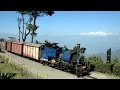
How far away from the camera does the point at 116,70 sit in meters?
25.0

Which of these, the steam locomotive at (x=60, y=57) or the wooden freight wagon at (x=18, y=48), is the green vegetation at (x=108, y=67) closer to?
the steam locomotive at (x=60, y=57)

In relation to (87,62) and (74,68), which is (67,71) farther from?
(87,62)

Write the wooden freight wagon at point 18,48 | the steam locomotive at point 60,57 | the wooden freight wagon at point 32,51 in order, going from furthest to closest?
the wooden freight wagon at point 18,48 < the wooden freight wagon at point 32,51 < the steam locomotive at point 60,57

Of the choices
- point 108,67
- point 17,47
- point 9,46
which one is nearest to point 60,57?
point 108,67

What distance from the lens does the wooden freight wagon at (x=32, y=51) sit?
32.2 metres

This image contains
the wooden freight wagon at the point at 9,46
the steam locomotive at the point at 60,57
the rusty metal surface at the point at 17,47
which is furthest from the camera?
the wooden freight wagon at the point at 9,46

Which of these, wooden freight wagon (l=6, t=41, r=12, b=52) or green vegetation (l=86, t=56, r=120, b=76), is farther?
wooden freight wagon (l=6, t=41, r=12, b=52)

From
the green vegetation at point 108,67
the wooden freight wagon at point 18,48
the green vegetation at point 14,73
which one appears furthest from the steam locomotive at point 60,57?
the green vegetation at point 14,73

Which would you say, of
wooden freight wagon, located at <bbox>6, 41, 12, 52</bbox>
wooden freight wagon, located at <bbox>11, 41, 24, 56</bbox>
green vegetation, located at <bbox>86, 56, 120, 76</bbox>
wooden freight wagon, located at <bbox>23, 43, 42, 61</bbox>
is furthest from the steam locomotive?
wooden freight wagon, located at <bbox>6, 41, 12, 52</bbox>

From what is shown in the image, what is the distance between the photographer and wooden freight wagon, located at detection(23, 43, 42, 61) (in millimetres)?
32188

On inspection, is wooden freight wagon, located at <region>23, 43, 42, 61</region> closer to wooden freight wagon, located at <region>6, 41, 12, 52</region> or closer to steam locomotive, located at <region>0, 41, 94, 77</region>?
steam locomotive, located at <region>0, 41, 94, 77</region>

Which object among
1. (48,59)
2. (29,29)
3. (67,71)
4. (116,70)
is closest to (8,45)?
(29,29)

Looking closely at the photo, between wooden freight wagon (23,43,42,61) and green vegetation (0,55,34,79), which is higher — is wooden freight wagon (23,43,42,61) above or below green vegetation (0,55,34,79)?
above
